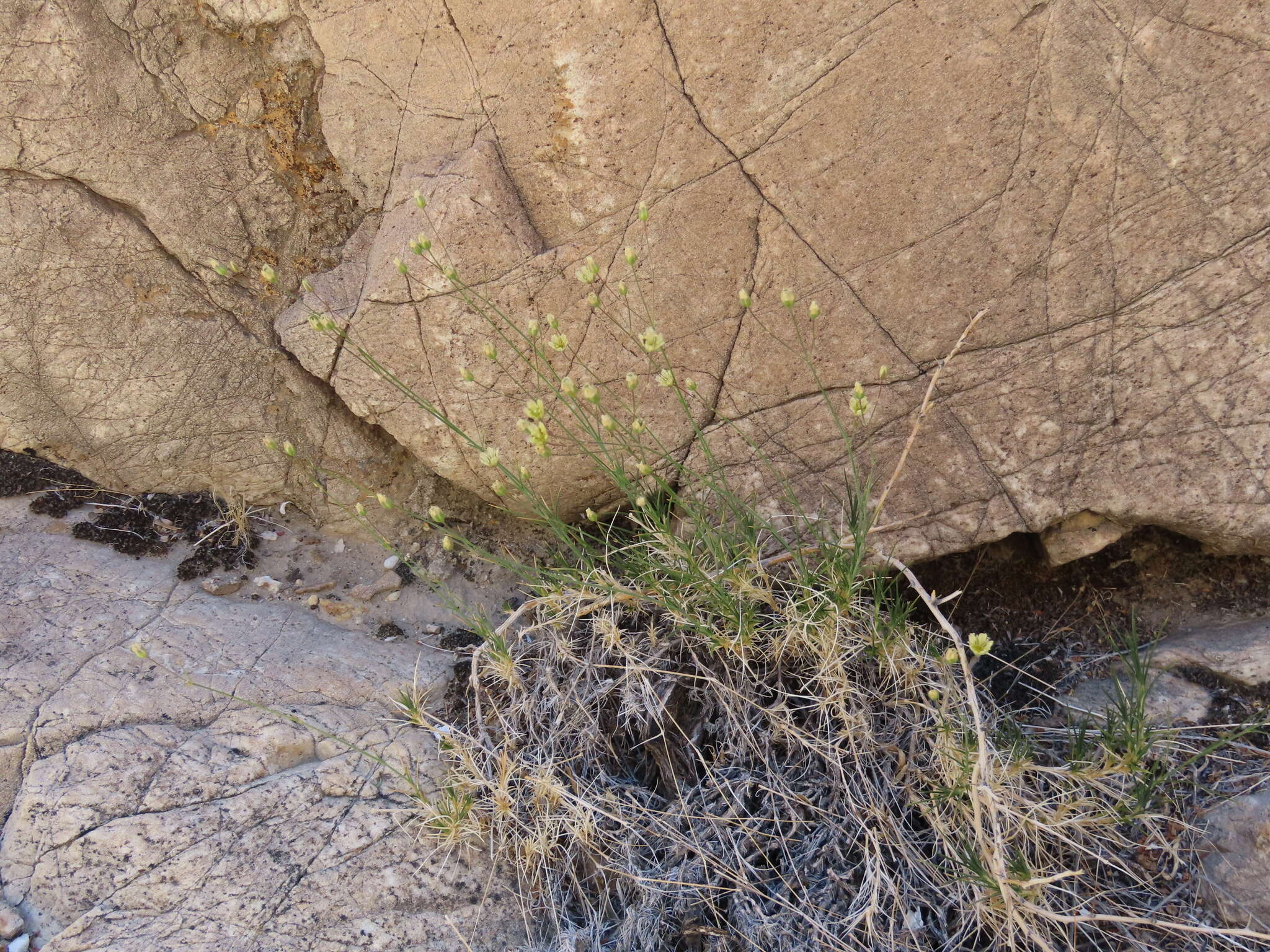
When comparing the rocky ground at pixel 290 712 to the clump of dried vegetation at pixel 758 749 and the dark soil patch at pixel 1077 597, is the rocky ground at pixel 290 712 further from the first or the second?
the clump of dried vegetation at pixel 758 749

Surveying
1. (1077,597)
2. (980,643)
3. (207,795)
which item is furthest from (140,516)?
(1077,597)

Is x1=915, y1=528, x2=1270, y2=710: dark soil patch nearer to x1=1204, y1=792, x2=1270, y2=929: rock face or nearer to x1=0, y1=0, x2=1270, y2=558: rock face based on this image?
x1=0, y1=0, x2=1270, y2=558: rock face

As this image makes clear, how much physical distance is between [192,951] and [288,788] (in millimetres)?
407

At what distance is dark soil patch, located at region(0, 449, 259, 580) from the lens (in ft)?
9.86

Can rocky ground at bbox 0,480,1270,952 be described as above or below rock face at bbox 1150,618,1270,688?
above

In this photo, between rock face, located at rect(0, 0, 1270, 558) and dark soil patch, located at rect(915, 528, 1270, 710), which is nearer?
rock face, located at rect(0, 0, 1270, 558)

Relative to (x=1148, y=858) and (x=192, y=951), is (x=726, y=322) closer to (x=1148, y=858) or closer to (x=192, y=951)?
(x=1148, y=858)

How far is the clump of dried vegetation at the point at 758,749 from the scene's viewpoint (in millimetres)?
1961

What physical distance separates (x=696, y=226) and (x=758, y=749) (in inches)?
53.7

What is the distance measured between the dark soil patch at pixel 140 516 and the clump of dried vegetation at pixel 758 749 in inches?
37.1

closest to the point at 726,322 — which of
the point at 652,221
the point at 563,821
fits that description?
the point at 652,221

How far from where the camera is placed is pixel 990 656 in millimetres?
2428

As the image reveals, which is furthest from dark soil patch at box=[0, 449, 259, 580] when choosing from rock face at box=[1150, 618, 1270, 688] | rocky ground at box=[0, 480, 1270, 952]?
rock face at box=[1150, 618, 1270, 688]

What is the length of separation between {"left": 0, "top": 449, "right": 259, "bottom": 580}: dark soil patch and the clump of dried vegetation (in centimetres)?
94
